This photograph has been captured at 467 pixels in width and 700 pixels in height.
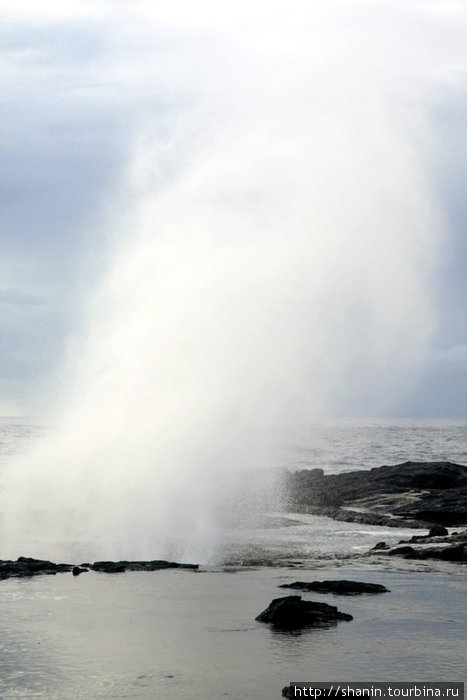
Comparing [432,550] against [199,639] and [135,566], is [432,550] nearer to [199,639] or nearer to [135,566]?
[135,566]

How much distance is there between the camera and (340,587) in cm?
1866

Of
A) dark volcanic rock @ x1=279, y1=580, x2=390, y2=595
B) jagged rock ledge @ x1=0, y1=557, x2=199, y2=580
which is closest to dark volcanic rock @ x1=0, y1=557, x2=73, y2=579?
jagged rock ledge @ x1=0, y1=557, x2=199, y2=580

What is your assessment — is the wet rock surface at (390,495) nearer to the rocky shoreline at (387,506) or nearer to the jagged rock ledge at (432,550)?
the rocky shoreline at (387,506)

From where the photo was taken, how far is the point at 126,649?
14109 millimetres

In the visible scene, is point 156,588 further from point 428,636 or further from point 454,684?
point 454,684

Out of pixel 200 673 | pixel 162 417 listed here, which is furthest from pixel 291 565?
pixel 162 417

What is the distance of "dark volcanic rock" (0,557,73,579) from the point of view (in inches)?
806

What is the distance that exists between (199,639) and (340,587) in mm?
4673

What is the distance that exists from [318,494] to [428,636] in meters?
31.5

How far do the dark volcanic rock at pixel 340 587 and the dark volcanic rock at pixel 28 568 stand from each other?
5.46 m

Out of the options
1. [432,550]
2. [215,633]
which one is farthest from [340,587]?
[432,550]

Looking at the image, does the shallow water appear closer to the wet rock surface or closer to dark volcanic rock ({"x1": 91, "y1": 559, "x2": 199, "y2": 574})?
dark volcanic rock ({"x1": 91, "y1": 559, "x2": 199, "y2": 574})

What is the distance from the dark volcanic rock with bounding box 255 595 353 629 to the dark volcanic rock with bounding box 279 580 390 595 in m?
2.46

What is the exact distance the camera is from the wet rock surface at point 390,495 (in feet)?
115
